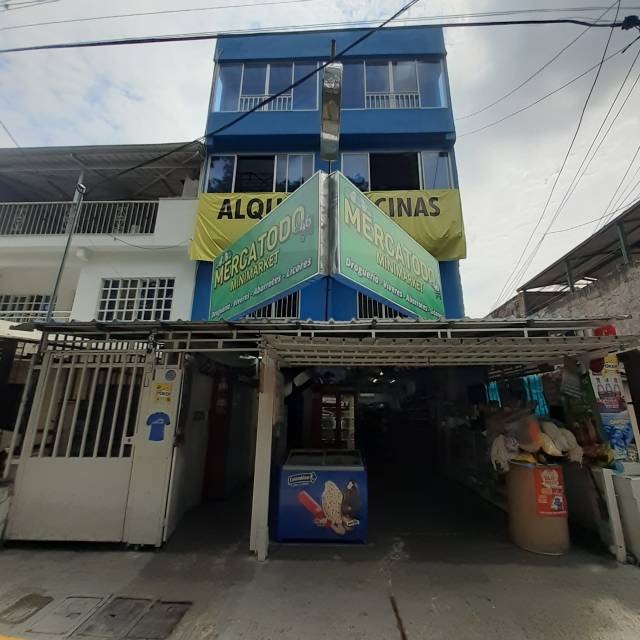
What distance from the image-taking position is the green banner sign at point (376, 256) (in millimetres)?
4008

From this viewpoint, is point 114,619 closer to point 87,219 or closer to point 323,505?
point 323,505

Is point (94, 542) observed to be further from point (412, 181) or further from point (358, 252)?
point (412, 181)

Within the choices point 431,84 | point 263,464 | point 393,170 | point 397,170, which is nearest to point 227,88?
point 393,170

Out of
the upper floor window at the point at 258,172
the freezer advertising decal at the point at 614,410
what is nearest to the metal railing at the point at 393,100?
the upper floor window at the point at 258,172

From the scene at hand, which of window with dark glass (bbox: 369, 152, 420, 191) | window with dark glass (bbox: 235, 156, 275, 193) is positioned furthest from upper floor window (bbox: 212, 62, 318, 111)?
window with dark glass (bbox: 369, 152, 420, 191)

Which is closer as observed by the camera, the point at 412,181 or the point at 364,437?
the point at 412,181

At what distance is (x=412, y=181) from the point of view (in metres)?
9.62

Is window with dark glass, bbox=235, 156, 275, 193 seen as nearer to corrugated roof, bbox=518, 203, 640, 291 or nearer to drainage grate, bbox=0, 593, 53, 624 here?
drainage grate, bbox=0, 593, 53, 624

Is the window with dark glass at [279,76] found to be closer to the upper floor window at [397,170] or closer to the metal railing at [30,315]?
the upper floor window at [397,170]

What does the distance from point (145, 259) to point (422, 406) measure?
996 cm

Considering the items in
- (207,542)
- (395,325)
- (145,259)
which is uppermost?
(145,259)

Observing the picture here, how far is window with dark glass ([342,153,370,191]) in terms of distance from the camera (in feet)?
31.2

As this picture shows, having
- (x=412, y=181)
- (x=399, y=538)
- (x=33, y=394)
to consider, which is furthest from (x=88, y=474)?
(x=412, y=181)

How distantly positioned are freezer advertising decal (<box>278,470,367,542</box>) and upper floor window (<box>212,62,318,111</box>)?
33.1ft
